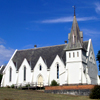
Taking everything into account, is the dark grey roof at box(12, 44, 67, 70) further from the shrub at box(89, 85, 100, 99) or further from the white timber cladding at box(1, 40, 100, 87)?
the shrub at box(89, 85, 100, 99)

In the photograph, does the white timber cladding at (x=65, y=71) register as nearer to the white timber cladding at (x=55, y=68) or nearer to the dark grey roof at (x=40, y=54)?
the white timber cladding at (x=55, y=68)

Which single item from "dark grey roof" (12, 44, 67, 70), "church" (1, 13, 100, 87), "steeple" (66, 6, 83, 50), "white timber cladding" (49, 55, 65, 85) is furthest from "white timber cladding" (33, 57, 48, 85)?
"steeple" (66, 6, 83, 50)

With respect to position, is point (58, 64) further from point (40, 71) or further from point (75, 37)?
point (75, 37)

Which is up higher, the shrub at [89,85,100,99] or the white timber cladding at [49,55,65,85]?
the white timber cladding at [49,55,65,85]

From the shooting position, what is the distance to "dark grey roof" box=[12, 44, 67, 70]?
5227 centimetres

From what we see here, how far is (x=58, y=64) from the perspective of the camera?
164 feet

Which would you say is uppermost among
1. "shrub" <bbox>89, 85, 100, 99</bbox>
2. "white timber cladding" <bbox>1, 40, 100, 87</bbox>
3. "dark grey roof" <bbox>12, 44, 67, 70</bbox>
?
"dark grey roof" <bbox>12, 44, 67, 70</bbox>

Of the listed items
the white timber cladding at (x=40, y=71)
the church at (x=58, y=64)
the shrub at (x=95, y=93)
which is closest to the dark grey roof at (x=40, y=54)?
the church at (x=58, y=64)

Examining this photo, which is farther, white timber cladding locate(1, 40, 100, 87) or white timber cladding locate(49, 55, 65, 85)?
white timber cladding locate(49, 55, 65, 85)

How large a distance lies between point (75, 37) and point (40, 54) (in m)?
13.6

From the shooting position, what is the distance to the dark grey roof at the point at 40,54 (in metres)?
52.3

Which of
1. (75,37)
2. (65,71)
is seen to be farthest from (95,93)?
(75,37)

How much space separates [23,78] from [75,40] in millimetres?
17425

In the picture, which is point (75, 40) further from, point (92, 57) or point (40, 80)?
point (40, 80)
